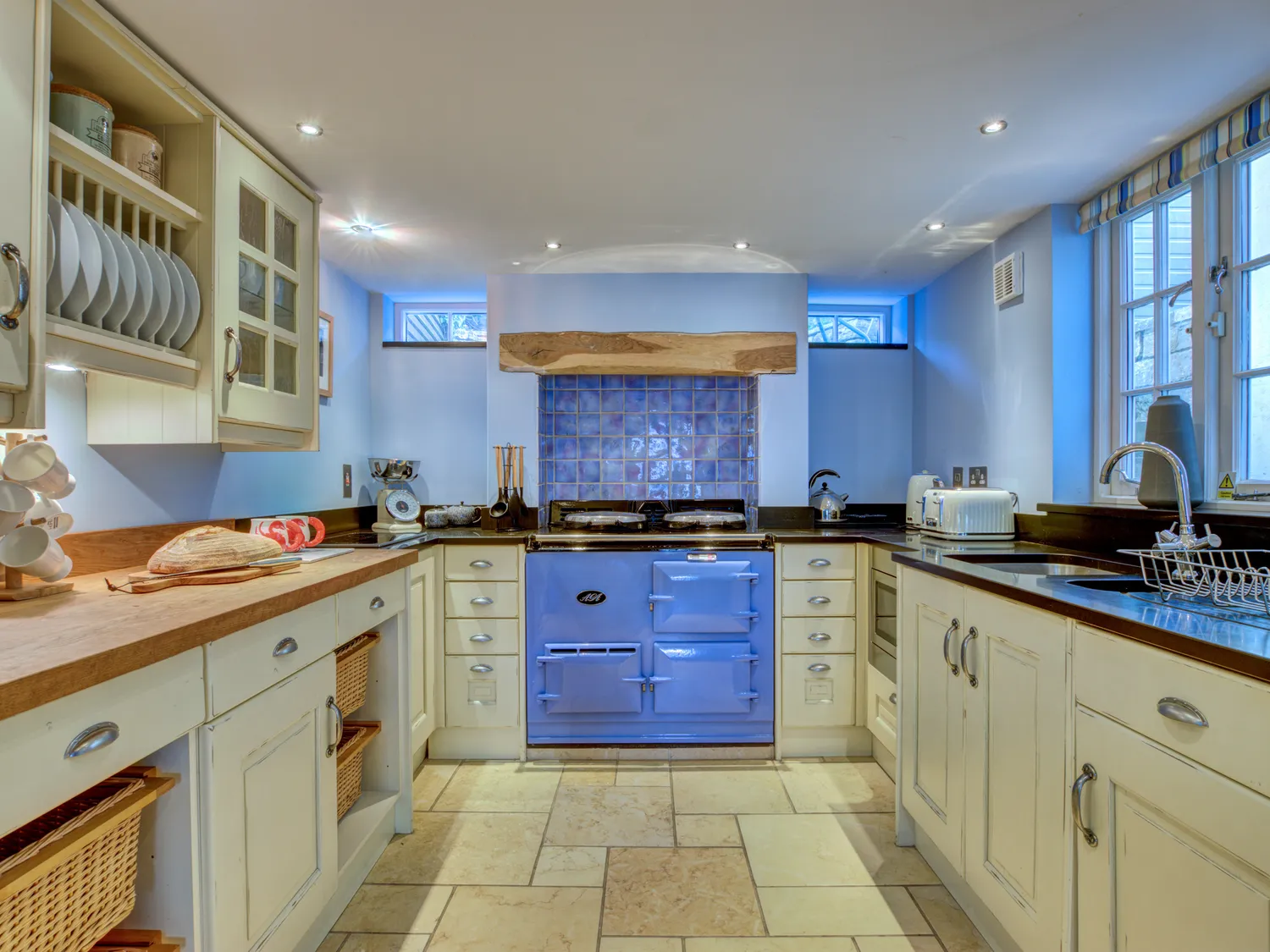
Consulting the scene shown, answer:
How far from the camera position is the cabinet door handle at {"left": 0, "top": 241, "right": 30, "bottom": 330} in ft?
3.67

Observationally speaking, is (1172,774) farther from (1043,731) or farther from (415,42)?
(415,42)

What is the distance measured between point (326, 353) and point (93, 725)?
94.9 inches

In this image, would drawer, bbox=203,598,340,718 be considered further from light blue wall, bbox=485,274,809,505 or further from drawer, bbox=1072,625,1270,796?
light blue wall, bbox=485,274,809,505

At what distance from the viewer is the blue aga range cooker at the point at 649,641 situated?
270cm

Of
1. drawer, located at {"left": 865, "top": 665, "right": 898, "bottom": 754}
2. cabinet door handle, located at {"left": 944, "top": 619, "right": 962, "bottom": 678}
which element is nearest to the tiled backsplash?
drawer, located at {"left": 865, "top": 665, "right": 898, "bottom": 754}

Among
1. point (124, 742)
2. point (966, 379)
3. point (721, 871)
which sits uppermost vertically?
point (966, 379)

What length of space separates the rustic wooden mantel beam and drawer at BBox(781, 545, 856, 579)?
861mm

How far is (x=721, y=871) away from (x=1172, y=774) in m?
1.28

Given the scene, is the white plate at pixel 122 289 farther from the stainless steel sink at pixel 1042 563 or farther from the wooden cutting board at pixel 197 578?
the stainless steel sink at pixel 1042 563

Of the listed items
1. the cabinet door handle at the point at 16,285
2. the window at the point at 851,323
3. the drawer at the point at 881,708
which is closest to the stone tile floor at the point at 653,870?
the drawer at the point at 881,708

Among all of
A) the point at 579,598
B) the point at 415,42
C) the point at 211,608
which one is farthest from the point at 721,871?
the point at 415,42

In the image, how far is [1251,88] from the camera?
173 cm

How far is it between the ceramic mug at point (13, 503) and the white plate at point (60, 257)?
34cm

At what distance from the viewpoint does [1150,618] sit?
1086 millimetres
